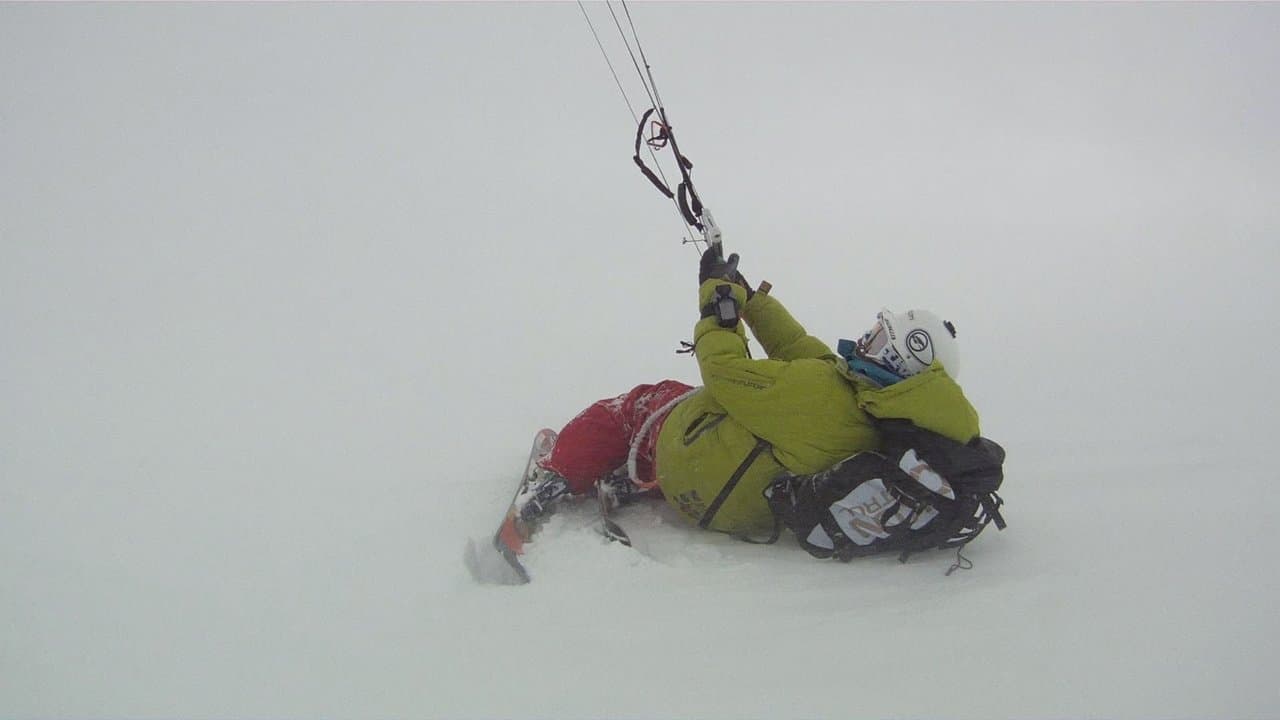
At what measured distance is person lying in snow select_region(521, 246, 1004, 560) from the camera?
265 centimetres

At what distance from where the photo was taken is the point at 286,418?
4.10 m

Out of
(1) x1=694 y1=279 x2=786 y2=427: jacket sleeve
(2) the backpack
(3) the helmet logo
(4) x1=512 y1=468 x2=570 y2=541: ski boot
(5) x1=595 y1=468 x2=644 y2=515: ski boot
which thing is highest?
(1) x1=694 y1=279 x2=786 y2=427: jacket sleeve

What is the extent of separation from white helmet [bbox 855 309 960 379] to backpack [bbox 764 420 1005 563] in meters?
0.19

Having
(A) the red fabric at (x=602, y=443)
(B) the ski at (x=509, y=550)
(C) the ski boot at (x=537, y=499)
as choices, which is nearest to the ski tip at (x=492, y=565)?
(B) the ski at (x=509, y=550)

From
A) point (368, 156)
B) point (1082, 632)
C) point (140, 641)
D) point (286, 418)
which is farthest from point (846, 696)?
point (368, 156)

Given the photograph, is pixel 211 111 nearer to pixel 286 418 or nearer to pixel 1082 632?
pixel 286 418

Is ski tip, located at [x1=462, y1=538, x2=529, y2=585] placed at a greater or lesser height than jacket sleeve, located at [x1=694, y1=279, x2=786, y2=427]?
lesser

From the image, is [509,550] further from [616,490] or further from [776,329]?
[776,329]

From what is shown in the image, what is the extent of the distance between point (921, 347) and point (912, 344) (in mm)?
29

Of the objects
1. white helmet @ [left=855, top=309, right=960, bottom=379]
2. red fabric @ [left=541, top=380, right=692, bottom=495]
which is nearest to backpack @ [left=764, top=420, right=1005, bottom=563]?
white helmet @ [left=855, top=309, right=960, bottom=379]

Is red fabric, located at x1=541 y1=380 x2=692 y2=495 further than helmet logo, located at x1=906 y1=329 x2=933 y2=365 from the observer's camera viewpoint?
Yes

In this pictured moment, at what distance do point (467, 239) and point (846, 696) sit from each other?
24.3ft

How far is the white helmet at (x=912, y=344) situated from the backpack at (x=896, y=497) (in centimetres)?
19

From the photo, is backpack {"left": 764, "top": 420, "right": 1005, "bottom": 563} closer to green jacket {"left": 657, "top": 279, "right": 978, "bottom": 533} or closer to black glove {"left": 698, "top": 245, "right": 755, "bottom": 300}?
green jacket {"left": 657, "top": 279, "right": 978, "bottom": 533}
